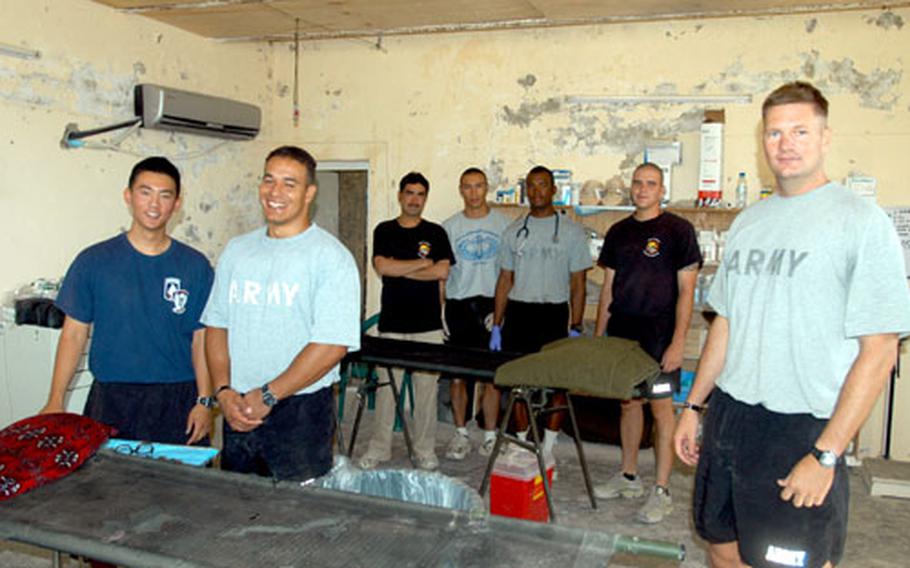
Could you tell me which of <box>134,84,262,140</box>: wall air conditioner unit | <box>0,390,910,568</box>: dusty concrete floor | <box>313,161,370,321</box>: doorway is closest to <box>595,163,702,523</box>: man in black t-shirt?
<box>0,390,910,568</box>: dusty concrete floor

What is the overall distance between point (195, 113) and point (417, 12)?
1.72 meters

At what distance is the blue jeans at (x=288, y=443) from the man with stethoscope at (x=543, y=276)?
7.50ft

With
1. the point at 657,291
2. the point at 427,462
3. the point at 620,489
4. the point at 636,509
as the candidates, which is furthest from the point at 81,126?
the point at 636,509

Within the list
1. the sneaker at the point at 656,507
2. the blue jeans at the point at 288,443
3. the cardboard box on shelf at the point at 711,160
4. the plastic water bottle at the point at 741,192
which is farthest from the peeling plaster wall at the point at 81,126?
the plastic water bottle at the point at 741,192

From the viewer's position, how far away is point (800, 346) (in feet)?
6.26

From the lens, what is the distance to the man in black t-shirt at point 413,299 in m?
4.53

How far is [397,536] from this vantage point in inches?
69.6

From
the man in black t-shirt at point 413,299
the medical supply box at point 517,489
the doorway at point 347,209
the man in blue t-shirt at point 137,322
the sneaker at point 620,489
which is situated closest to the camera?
the man in blue t-shirt at point 137,322

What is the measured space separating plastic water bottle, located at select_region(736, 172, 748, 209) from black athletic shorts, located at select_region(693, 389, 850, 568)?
334 cm

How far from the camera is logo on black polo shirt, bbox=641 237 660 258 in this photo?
3840 mm

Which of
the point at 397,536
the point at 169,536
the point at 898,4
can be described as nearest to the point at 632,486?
the point at 397,536

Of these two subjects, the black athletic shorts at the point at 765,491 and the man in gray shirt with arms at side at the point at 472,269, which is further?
the man in gray shirt with arms at side at the point at 472,269

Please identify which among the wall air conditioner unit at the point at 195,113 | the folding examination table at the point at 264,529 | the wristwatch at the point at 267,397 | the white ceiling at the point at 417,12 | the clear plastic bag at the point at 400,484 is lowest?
the clear plastic bag at the point at 400,484

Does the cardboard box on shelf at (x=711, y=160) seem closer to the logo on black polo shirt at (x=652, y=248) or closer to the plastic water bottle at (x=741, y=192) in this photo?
the plastic water bottle at (x=741, y=192)
